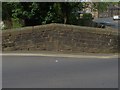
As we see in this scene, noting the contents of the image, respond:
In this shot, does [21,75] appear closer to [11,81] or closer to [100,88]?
[11,81]

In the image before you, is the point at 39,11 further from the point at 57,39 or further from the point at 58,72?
the point at 58,72

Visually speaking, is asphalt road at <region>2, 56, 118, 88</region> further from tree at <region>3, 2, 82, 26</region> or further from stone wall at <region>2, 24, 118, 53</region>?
tree at <region>3, 2, 82, 26</region>

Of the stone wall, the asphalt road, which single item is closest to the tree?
the stone wall

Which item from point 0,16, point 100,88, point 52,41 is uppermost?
point 0,16

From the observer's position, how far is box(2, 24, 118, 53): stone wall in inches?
634

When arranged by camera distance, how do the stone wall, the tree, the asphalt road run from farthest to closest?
1. the tree
2. the stone wall
3. the asphalt road

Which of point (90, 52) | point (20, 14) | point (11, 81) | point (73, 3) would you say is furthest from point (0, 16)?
point (11, 81)

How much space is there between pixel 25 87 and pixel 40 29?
7.76 meters

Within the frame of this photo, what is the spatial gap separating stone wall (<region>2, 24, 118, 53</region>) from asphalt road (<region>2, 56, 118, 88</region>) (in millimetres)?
2055

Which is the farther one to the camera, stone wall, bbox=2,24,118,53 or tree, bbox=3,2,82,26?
tree, bbox=3,2,82,26

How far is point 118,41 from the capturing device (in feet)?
54.3

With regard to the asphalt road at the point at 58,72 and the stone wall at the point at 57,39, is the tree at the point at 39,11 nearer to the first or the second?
the stone wall at the point at 57,39

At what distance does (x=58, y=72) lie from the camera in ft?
34.9

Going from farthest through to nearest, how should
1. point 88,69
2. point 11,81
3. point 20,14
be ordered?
point 20,14
point 88,69
point 11,81
